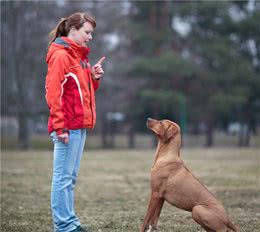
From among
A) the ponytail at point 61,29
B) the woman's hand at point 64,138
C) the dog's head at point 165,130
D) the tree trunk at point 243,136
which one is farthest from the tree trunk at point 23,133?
the woman's hand at point 64,138

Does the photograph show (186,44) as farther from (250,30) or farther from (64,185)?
(64,185)

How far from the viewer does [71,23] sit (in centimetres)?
571

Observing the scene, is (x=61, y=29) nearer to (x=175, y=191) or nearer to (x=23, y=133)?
(x=175, y=191)

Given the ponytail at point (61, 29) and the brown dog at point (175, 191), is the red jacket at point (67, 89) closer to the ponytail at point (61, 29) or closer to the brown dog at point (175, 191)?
the ponytail at point (61, 29)

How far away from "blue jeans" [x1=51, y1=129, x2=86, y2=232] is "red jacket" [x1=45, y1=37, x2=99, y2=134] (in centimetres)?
12

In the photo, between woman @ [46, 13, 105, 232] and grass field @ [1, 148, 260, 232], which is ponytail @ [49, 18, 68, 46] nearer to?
woman @ [46, 13, 105, 232]

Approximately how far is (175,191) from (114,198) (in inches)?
181

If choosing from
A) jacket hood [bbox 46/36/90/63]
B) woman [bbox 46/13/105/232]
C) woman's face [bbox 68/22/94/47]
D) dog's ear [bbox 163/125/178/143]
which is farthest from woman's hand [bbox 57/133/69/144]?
dog's ear [bbox 163/125/178/143]

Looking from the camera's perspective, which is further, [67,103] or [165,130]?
[165,130]

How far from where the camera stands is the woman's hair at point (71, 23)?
18.7 feet

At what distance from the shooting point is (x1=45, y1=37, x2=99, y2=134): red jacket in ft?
17.9

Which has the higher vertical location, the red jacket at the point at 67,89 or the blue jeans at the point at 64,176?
the red jacket at the point at 67,89

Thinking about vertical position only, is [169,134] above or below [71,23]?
below

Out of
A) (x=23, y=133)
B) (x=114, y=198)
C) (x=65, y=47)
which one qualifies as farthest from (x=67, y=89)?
(x=23, y=133)
